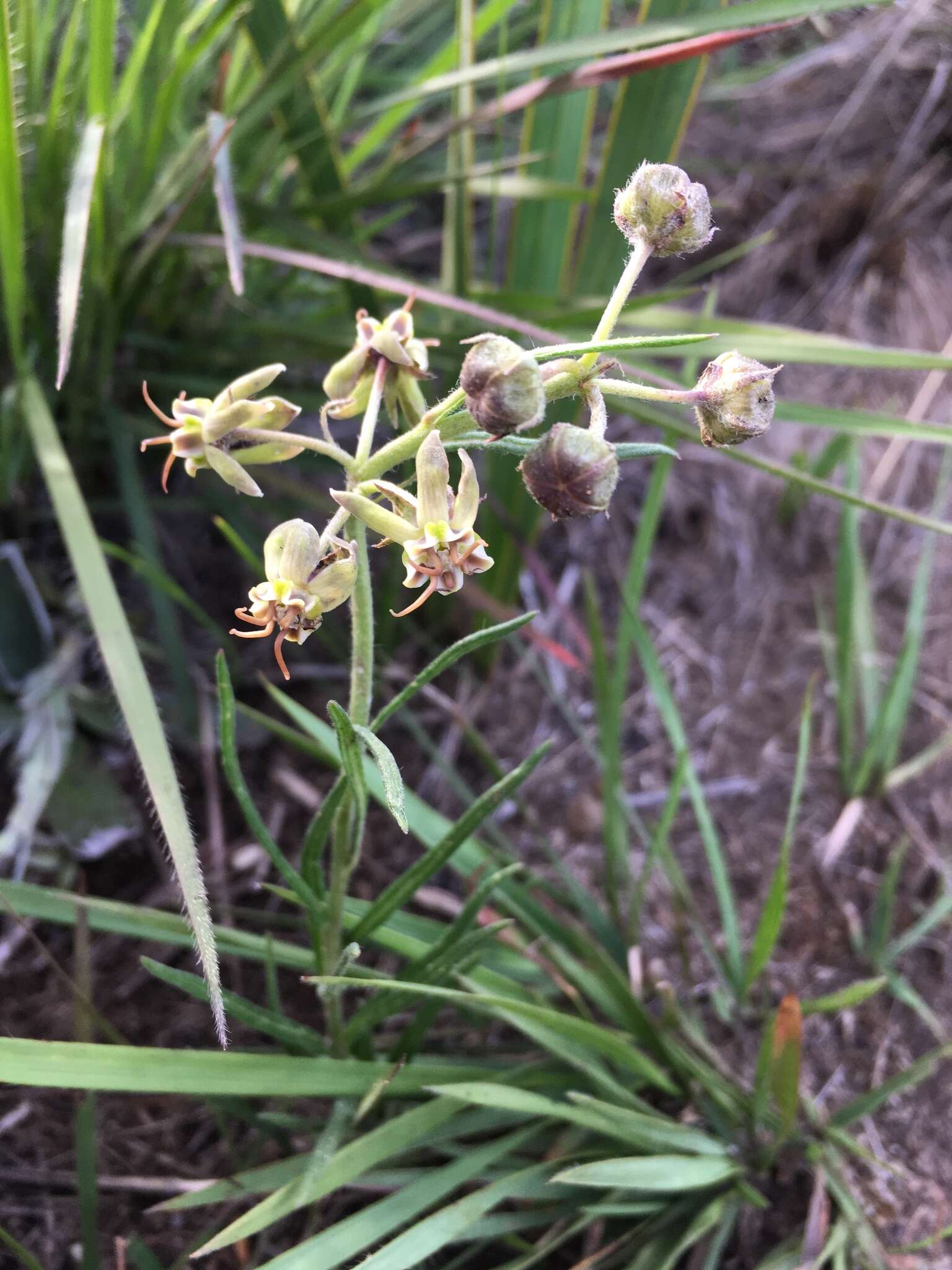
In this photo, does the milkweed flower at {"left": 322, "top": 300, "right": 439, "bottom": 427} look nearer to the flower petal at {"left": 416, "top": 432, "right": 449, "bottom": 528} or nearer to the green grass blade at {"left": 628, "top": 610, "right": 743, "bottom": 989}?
the flower petal at {"left": 416, "top": 432, "right": 449, "bottom": 528}

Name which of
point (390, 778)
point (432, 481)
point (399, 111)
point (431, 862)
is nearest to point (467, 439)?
point (432, 481)

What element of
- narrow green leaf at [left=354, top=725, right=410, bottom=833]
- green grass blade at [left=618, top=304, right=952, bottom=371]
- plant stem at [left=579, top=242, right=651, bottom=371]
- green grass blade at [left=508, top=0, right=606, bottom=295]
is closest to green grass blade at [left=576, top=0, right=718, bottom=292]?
green grass blade at [left=508, top=0, right=606, bottom=295]

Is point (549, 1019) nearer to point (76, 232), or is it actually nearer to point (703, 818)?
point (703, 818)

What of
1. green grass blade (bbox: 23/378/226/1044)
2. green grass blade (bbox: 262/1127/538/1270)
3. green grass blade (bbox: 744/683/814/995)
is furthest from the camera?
green grass blade (bbox: 744/683/814/995)

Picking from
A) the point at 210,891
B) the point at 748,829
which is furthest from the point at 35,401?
the point at 748,829

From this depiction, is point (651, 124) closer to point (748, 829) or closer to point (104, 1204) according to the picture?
point (748, 829)
